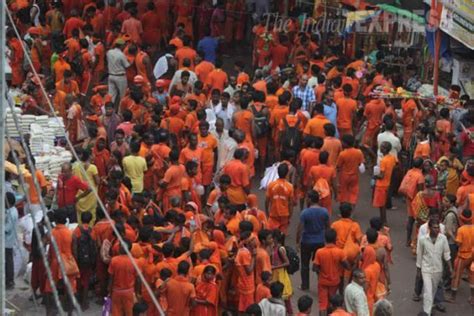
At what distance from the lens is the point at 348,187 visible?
781 inches

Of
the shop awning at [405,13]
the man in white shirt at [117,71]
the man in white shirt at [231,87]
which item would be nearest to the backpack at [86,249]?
the man in white shirt at [231,87]

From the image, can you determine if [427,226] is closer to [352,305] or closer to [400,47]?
[352,305]

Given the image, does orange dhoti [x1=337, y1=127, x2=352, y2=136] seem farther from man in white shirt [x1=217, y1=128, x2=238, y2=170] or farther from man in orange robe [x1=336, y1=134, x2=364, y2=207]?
man in white shirt [x1=217, y1=128, x2=238, y2=170]

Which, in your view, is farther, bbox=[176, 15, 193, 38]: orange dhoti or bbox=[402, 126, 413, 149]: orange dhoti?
bbox=[176, 15, 193, 38]: orange dhoti

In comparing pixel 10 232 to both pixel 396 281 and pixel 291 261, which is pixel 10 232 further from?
pixel 396 281

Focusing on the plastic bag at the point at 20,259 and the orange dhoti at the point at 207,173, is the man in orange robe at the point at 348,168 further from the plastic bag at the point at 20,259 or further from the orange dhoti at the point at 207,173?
the plastic bag at the point at 20,259

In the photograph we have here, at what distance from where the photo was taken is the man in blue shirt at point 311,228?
17.7 m

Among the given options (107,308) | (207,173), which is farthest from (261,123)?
(107,308)

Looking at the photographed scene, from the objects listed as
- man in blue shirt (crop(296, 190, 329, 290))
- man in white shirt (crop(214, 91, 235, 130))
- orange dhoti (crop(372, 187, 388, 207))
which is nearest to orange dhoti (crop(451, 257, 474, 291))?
man in blue shirt (crop(296, 190, 329, 290))

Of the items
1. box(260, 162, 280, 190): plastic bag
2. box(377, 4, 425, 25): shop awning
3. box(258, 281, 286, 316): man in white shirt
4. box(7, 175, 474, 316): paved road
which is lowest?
box(7, 175, 474, 316): paved road

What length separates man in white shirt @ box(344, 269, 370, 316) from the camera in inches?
607

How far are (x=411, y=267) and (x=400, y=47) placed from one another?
304 inches

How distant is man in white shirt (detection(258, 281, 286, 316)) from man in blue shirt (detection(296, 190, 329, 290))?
241 cm

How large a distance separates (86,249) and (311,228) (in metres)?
2.86
